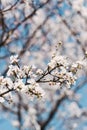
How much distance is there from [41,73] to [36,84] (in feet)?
0.47

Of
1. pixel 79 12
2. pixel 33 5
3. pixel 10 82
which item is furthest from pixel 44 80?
pixel 79 12

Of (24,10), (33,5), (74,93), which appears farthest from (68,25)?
(33,5)

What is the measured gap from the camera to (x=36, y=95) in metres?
4.02

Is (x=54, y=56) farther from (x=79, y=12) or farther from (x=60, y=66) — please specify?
(x=79, y=12)

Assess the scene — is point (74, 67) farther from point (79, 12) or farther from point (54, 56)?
point (79, 12)

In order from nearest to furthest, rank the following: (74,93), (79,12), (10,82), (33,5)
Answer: (10,82) < (33,5) < (79,12) < (74,93)

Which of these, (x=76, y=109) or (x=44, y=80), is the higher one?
(x=76, y=109)

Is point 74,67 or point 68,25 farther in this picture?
point 68,25

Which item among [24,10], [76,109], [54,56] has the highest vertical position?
[76,109]

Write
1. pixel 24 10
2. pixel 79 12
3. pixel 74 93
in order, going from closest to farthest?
pixel 24 10, pixel 79 12, pixel 74 93

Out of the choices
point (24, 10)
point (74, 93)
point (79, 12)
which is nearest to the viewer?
point (24, 10)

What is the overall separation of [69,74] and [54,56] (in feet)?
0.74

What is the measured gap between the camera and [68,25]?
13.0 m

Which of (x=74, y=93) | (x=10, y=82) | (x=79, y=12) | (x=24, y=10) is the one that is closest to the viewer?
(x=10, y=82)
